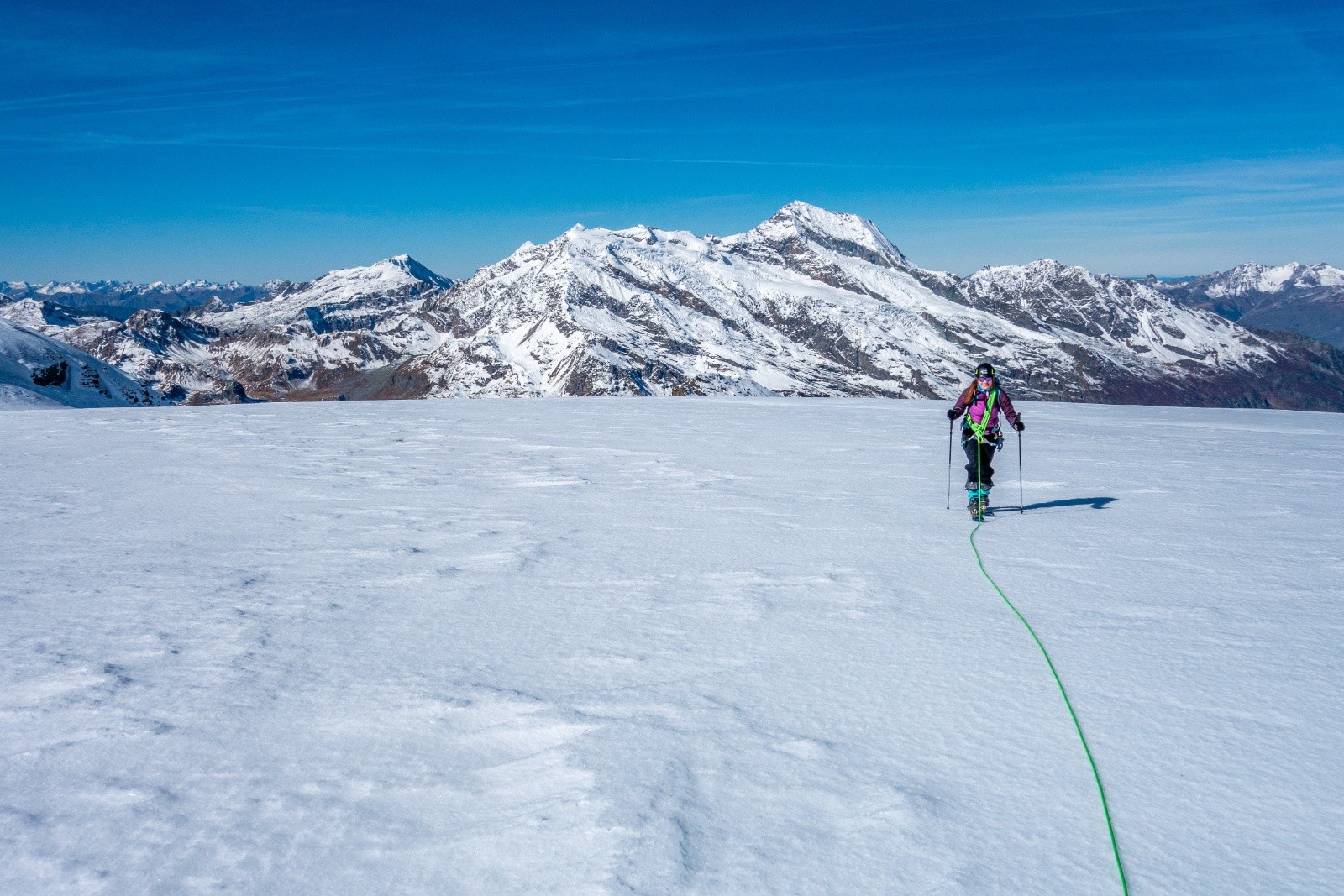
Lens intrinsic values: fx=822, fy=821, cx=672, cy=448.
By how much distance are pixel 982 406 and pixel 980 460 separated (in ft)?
2.99

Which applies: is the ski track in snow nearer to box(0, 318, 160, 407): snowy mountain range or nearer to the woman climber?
the woman climber

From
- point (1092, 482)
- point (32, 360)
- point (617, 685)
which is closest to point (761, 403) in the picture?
point (1092, 482)

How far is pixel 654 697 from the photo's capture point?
541 centimetres

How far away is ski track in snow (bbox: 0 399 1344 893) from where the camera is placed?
3812mm

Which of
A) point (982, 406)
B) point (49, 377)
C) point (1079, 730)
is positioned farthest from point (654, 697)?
point (49, 377)

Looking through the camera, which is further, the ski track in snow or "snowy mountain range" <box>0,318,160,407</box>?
"snowy mountain range" <box>0,318,160,407</box>

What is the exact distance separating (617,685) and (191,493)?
31.6 ft

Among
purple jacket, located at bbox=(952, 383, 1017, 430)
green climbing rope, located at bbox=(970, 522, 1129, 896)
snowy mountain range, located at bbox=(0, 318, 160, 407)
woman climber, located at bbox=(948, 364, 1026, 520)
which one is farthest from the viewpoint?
snowy mountain range, located at bbox=(0, 318, 160, 407)

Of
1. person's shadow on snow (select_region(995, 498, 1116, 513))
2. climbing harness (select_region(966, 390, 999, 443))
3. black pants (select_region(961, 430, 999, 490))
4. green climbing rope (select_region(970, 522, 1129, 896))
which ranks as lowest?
green climbing rope (select_region(970, 522, 1129, 896))

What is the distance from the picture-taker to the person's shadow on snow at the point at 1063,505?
1268 centimetres

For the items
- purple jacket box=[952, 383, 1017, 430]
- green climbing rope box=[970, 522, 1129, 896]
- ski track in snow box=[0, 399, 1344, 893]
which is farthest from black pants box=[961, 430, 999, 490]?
green climbing rope box=[970, 522, 1129, 896]

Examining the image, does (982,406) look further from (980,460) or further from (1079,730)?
(1079,730)

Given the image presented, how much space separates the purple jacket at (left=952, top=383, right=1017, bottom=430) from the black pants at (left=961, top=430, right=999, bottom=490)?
10.0 inches

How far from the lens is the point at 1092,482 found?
15.0m
